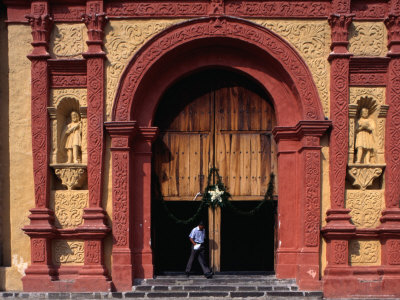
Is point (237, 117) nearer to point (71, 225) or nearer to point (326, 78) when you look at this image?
point (326, 78)

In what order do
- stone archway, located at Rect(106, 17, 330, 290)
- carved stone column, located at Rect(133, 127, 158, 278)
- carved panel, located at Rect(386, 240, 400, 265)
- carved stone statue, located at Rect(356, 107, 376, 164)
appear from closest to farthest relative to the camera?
carved panel, located at Rect(386, 240, 400, 265) → stone archway, located at Rect(106, 17, 330, 290) → carved stone statue, located at Rect(356, 107, 376, 164) → carved stone column, located at Rect(133, 127, 158, 278)

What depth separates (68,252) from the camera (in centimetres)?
1041

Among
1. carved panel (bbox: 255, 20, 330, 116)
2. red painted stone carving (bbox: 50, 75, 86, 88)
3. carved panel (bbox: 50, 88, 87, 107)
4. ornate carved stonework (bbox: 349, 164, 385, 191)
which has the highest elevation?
carved panel (bbox: 255, 20, 330, 116)

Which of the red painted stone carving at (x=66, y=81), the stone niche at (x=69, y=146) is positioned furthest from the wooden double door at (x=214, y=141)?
the red painted stone carving at (x=66, y=81)

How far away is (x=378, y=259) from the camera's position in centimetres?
1032

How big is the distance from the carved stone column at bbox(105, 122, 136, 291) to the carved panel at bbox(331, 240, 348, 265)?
3.73m

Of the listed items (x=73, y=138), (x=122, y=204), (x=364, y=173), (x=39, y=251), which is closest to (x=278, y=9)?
(x=364, y=173)

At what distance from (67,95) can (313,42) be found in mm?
4799

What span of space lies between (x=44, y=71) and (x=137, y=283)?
14.3 feet

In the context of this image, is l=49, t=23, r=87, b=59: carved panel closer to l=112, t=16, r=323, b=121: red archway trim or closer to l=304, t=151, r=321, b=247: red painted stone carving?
l=112, t=16, r=323, b=121: red archway trim

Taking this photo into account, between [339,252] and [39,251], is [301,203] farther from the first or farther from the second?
[39,251]

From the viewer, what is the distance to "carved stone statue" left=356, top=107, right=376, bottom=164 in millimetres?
10453

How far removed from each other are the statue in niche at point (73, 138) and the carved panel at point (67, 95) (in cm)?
32

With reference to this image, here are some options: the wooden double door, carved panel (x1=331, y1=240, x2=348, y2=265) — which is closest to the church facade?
carved panel (x1=331, y1=240, x2=348, y2=265)
